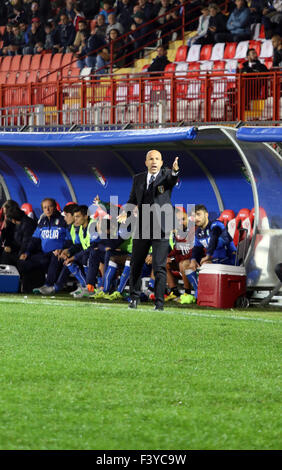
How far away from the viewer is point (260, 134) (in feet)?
41.5

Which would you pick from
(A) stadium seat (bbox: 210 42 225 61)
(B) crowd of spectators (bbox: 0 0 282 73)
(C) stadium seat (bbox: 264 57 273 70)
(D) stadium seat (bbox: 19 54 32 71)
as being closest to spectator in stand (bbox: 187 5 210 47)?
(B) crowd of spectators (bbox: 0 0 282 73)

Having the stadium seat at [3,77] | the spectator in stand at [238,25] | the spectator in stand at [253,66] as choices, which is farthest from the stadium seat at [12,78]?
the spectator in stand at [253,66]

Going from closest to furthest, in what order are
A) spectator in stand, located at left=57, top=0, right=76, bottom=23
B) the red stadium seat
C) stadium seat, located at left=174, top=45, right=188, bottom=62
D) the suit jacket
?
1. the suit jacket
2. stadium seat, located at left=174, top=45, right=188, bottom=62
3. the red stadium seat
4. spectator in stand, located at left=57, top=0, right=76, bottom=23

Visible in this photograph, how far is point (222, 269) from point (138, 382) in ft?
21.0

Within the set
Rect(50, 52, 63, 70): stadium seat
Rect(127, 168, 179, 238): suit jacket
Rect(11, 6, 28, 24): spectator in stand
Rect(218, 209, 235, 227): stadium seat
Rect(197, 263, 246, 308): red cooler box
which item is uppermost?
Rect(11, 6, 28, 24): spectator in stand

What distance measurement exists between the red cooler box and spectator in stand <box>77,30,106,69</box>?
10105mm

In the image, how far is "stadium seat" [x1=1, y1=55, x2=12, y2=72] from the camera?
82.5 ft

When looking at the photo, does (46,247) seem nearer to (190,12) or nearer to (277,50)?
(277,50)

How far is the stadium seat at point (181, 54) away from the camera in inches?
802

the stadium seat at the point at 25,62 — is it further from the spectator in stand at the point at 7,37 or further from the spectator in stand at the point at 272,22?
the spectator in stand at the point at 272,22

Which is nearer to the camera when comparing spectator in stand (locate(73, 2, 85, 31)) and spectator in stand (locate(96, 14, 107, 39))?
spectator in stand (locate(96, 14, 107, 39))

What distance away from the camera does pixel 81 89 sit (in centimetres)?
1711

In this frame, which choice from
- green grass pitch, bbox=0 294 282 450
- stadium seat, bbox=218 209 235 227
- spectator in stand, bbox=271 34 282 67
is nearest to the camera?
green grass pitch, bbox=0 294 282 450

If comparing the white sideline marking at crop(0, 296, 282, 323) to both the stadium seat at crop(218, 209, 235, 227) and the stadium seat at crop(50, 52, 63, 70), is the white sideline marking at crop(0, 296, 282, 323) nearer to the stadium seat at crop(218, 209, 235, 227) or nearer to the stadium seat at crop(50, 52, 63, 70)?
the stadium seat at crop(218, 209, 235, 227)
